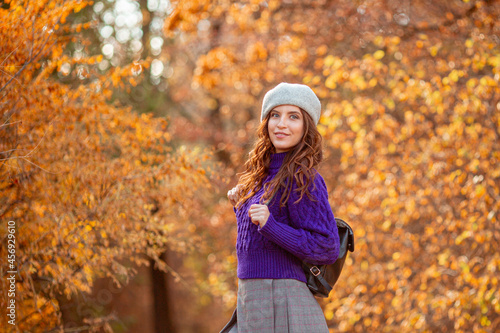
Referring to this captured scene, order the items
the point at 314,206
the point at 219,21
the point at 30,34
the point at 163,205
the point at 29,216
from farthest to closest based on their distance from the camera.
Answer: the point at 219,21
the point at 163,205
the point at 29,216
the point at 30,34
the point at 314,206

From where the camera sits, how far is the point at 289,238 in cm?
227

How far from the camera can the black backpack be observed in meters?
2.45

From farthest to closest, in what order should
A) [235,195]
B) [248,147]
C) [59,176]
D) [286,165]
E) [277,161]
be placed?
[248,147], [59,176], [235,195], [277,161], [286,165]

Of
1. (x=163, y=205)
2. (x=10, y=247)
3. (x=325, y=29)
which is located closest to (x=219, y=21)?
(x=325, y=29)

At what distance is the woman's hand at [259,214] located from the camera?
223cm

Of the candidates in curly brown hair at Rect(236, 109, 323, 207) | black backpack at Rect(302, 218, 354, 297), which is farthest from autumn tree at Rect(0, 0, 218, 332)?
black backpack at Rect(302, 218, 354, 297)

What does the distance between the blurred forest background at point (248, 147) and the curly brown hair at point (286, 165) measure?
1394 mm

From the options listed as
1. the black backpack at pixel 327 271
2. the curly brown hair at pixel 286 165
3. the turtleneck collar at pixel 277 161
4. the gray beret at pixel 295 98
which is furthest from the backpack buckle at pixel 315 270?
the gray beret at pixel 295 98

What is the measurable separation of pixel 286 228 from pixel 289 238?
0.05 metres

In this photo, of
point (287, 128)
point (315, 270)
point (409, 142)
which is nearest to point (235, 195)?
point (287, 128)

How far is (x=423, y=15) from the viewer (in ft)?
23.7

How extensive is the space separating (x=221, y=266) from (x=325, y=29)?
4.55 meters

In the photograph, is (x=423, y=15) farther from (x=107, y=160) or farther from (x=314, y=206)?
(x=314, y=206)

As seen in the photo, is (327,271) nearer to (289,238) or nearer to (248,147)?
(289,238)
